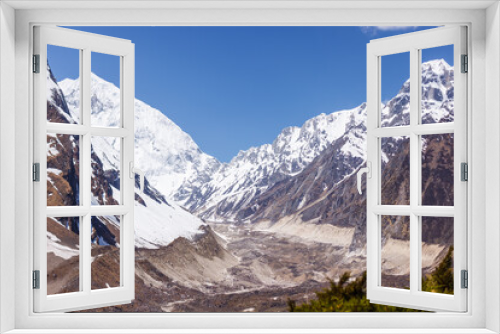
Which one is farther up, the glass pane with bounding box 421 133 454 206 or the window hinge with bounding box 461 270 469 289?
the glass pane with bounding box 421 133 454 206

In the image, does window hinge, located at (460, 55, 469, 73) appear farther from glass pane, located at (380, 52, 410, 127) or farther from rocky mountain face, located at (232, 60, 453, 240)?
rocky mountain face, located at (232, 60, 453, 240)

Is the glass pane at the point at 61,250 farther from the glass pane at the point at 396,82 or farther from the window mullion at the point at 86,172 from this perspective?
the glass pane at the point at 396,82

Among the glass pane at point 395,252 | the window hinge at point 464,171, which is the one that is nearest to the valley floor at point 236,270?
the glass pane at point 395,252

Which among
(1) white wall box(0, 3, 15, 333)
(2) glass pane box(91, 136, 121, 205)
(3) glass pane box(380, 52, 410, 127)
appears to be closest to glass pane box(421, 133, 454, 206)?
(3) glass pane box(380, 52, 410, 127)

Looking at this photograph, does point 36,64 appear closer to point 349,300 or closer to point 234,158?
point 349,300

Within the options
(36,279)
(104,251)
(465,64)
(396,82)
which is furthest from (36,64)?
(396,82)

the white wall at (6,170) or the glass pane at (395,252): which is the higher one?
the white wall at (6,170)
